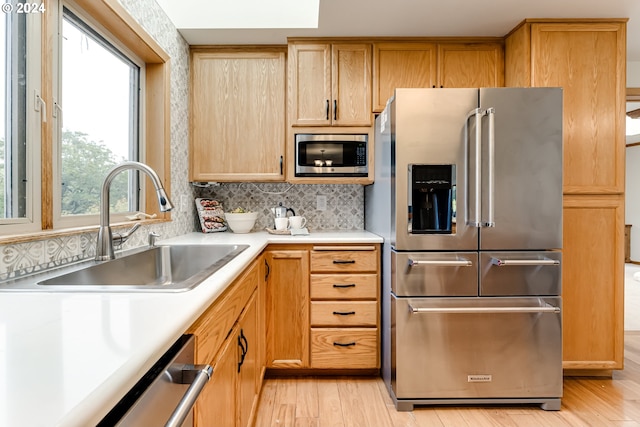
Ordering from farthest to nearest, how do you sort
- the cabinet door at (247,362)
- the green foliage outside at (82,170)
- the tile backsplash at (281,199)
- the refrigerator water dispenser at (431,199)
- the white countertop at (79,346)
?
the tile backsplash at (281,199) < the refrigerator water dispenser at (431,199) < the green foliage outside at (82,170) < the cabinet door at (247,362) < the white countertop at (79,346)

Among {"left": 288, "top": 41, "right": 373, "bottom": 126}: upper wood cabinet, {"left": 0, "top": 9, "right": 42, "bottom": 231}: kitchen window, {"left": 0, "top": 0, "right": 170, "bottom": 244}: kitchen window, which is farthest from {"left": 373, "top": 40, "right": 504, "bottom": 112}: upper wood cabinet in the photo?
{"left": 0, "top": 9, "right": 42, "bottom": 231}: kitchen window

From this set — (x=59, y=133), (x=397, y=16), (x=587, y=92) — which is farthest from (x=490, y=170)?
(x=59, y=133)

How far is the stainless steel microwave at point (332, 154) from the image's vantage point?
8.53 ft

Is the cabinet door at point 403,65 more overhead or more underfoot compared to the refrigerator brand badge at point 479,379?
more overhead

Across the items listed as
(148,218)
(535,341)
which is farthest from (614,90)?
(148,218)

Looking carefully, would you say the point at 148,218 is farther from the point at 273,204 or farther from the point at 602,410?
the point at 602,410

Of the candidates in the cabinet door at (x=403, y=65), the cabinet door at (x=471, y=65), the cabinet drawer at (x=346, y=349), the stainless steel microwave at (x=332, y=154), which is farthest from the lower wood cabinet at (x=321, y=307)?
the cabinet door at (x=471, y=65)

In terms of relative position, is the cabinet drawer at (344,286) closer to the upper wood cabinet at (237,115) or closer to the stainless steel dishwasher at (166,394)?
the upper wood cabinet at (237,115)

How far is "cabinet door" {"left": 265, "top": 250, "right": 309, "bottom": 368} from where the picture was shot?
2311 mm

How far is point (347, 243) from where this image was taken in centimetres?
230

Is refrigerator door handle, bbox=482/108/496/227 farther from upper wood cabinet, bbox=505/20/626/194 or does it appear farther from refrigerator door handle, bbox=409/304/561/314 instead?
upper wood cabinet, bbox=505/20/626/194

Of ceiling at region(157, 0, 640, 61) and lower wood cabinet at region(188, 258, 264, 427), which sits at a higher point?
ceiling at region(157, 0, 640, 61)

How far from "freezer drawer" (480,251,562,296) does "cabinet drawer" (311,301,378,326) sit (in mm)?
664

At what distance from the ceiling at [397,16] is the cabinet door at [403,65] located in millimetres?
89
